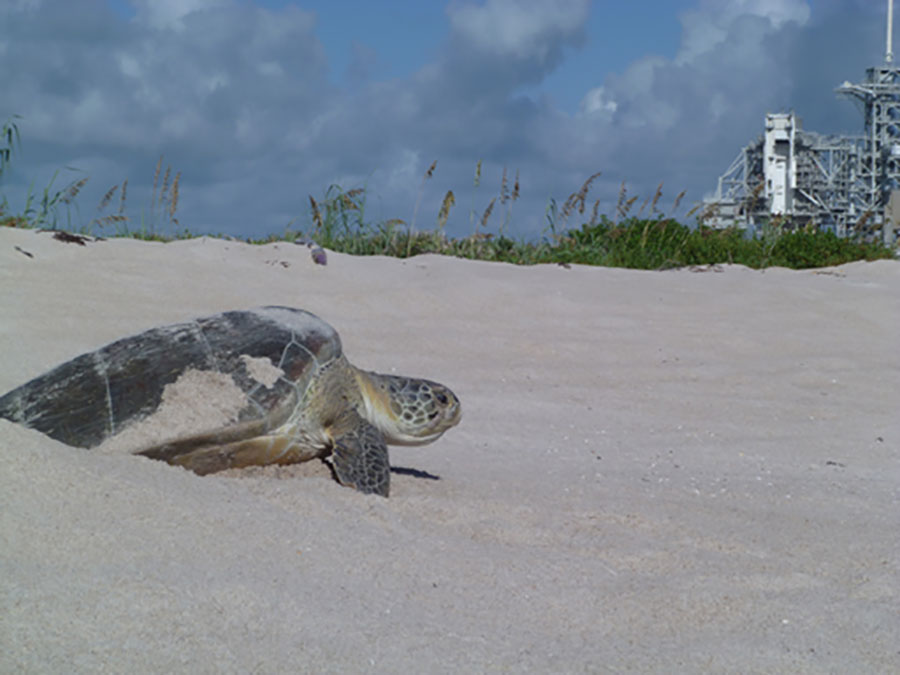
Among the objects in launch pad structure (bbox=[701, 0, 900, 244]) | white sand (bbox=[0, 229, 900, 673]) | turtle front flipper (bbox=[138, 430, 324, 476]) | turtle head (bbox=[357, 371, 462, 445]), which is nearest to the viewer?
white sand (bbox=[0, 229, 900, 673])

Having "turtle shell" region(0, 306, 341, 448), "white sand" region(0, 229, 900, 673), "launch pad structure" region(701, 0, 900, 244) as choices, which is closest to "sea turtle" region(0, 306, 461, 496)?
"turtle shell" region(0, 306, 341, 448)

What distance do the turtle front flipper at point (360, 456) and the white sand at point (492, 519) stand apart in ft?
0.36

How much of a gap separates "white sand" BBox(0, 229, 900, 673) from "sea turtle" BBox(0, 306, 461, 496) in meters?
0.15

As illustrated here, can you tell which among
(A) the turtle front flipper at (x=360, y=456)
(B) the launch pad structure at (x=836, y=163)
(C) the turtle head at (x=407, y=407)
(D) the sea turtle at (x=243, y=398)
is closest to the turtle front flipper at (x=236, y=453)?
(D) the sea turtle at (x=243, y=398)

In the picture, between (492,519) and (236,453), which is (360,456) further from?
(492,519)

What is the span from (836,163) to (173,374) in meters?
42.6

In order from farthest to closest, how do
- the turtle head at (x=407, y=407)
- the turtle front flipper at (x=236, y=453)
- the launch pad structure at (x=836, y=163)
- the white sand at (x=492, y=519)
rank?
the launch pad structure at (x=836, y=163), the turtle head at (x=407, y=407), the turtle front flipper at (x=236, y=453), the white sand at (x=492, y=519)

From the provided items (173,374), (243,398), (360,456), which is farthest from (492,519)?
(173,374)

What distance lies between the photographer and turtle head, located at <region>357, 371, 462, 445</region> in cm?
383

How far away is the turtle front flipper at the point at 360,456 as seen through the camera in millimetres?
3197

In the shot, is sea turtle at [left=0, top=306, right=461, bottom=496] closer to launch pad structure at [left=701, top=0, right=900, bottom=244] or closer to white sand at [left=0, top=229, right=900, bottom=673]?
white sand at [left=0, top=229, right=900, bottom=673]

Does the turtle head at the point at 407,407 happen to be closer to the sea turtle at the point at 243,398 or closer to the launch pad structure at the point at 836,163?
the sea turtle at the point at 243,398

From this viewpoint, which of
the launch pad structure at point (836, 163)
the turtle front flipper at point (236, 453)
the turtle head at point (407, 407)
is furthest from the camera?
the launch pad structure at point (836, 163)

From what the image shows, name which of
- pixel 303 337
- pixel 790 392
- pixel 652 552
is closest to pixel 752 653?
pixel 652 552
